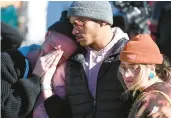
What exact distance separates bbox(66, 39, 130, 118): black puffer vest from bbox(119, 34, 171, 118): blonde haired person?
156 mm

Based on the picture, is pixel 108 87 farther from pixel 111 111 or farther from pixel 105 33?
pixel 105 33

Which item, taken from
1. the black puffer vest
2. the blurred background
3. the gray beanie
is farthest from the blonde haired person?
the blurred background

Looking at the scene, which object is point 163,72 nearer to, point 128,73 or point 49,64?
point 128,73

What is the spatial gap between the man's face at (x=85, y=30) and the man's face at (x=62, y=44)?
91 millimetres

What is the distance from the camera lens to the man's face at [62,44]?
2.36 metres

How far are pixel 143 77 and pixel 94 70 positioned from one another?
37 cm

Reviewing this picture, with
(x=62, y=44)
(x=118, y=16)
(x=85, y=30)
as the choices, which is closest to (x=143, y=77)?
(x=85, y=30)

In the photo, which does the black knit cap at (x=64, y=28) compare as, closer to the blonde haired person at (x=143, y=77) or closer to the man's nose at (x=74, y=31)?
the man's nose at (x=74, y=31)

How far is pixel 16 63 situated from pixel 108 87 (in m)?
0.52

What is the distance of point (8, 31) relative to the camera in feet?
10.6

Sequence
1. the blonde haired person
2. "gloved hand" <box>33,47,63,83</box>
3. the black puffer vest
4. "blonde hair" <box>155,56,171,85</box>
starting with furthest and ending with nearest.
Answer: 1. "gloved hand" <box>33,47,63,83</box>
2. the black puffer vest
3. "blonde hair" <box>155,56,171,85</box>
4. the blonde haired person

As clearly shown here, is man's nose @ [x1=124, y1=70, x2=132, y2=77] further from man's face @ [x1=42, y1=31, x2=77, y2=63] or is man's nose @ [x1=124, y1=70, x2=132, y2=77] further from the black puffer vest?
man's face @ [x1=42, y1=31, x2=77, y2=63]

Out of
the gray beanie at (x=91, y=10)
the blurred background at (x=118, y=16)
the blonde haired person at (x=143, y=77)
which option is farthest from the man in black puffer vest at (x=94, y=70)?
the blurred background at (x=118, y=16)

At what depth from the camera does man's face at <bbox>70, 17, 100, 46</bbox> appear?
7.43 feet
